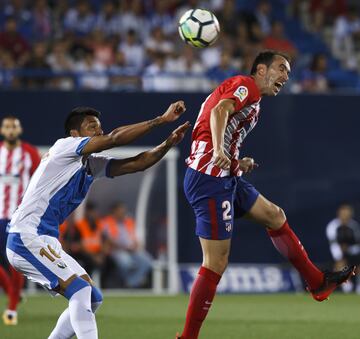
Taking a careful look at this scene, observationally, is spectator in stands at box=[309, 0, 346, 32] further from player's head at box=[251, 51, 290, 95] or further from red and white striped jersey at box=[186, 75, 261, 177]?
red and white striped jersey at box=[186, 75, 261, 177]

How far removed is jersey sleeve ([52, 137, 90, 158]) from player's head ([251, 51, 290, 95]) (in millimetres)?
1664

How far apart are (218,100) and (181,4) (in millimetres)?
11251

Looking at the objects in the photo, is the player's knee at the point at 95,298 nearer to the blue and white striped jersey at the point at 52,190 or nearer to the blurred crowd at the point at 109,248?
the blue and white striped jersey at the point at 52,190

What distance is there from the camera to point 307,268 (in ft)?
28.1

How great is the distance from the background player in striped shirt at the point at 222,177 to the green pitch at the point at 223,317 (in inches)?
63.1

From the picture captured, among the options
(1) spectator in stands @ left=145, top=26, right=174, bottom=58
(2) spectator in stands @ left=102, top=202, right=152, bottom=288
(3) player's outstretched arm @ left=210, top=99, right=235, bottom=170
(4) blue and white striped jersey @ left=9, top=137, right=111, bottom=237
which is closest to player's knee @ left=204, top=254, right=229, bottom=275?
(3) player's outstretched arm @ left=210, top=99, right=235, bottom=170

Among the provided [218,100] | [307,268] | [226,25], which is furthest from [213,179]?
[226,25]

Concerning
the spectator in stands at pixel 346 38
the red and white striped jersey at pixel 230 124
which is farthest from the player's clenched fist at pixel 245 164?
the spectator in stands at pixel 346 38

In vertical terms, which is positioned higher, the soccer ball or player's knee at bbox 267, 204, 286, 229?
the soccer ball

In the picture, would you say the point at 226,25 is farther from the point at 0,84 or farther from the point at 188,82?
the point at 0,84

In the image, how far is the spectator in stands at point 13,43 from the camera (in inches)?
665

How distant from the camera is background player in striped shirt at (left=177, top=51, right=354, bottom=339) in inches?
306

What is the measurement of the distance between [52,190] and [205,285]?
140 centimetres

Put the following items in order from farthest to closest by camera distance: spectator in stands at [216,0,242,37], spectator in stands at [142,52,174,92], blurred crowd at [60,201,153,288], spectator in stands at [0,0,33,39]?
1. spectator in stands at [216,0,242,37]
2. spectator in stands at [0,0,33,39]
3. spectator in stands at [142,52,174,92]
4. blurred crowd at [60,201,153,288]
